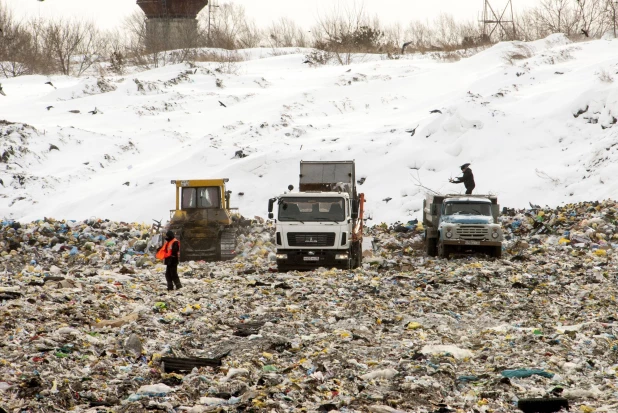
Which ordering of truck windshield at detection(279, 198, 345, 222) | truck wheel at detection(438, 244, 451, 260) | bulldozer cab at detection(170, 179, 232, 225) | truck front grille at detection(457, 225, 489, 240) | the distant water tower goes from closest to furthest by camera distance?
truck windshield at detection(279, 198, 345, 222), truck front grille at detection(457, 225, 489, 240), truck wheel at detection(438, 244, 451, 260), bulldozer cab at detection(170, 179, 232, 225), the distant water tower

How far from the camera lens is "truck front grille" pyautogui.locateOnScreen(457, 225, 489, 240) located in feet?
56.2

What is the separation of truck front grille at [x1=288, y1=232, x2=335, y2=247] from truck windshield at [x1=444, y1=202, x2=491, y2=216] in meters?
3.80

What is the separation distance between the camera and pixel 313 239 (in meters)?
15.8

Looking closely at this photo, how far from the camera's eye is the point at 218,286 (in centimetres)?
1401

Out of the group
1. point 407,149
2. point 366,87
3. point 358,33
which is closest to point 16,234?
point 407,149

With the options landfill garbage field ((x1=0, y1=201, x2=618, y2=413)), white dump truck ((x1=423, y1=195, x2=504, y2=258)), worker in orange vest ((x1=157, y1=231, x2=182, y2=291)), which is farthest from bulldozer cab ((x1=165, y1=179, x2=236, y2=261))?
worker in orange vest ((x1=157, y1=231, x2=182, y2=291))

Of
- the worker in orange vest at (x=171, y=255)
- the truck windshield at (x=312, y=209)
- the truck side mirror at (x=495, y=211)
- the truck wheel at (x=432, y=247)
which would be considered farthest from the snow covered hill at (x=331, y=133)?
the worker in orange vest at (x=171, y=255)

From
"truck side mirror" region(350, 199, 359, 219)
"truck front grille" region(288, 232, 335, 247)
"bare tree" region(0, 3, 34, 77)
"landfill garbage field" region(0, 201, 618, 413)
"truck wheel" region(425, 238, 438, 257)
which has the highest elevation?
"bare tree" region(0, 3, 34, 77)

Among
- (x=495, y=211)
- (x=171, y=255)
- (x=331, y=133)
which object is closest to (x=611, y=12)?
(x=331, y=133)

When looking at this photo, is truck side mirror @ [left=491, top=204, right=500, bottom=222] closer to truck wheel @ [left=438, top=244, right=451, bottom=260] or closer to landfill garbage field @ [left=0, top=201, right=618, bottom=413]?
landfill garbage field @ [left=0, top=201, right=618, bottom=413]

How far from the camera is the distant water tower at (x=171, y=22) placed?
5447 cm

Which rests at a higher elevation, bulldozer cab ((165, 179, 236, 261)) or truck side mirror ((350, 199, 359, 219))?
truck side mirror ((350, 199, 359, 219))

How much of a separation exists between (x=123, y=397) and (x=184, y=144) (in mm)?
25758

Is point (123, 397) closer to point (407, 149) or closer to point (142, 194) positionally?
point (142, 194)
